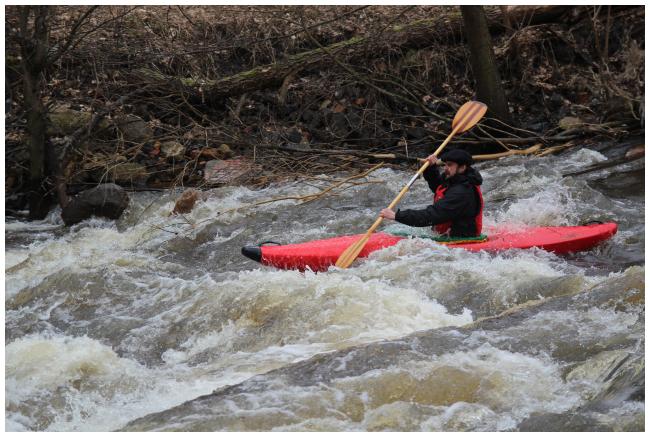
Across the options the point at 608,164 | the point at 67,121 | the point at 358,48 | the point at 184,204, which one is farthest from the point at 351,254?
the point at 358,48

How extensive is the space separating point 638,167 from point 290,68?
4429mm

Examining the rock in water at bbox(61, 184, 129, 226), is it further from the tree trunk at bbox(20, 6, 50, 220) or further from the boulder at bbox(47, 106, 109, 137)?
the boulder at bbox(47, 106, 109, 137)

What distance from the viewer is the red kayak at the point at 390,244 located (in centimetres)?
571

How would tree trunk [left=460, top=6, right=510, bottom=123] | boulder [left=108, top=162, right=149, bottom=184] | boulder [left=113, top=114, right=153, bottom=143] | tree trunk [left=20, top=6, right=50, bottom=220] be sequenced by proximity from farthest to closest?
boulder [left=113, top=114, right=153, bottom=143]
tree trunk [left=460, top=6, right=510, bottom=123]
boulder [left=108, top=162, right=149, bottom=184]
tree trunk [left=20, top=6, right=50, bottom=220]

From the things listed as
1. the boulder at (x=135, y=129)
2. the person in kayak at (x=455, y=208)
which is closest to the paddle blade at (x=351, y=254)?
the person in kayak at (x=455, y=208)

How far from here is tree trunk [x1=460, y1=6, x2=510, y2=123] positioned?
8992mm

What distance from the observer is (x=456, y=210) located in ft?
18.7

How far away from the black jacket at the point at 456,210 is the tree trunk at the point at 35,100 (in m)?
4.11

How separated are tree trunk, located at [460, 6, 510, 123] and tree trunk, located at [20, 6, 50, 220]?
14.4 ft

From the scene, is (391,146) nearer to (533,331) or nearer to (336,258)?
(336,258)

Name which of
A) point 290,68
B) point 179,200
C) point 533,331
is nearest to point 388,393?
point 533,331

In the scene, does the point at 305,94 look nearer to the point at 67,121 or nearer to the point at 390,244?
the point at 67,121

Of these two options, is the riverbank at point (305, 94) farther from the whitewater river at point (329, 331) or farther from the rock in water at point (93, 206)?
the whitewater river at point (329, 331)

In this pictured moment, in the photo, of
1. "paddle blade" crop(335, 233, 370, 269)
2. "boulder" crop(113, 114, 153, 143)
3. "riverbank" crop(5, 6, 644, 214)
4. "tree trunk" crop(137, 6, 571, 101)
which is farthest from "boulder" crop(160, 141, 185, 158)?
"paddle blade" crop(335, 233, 370, 269)
